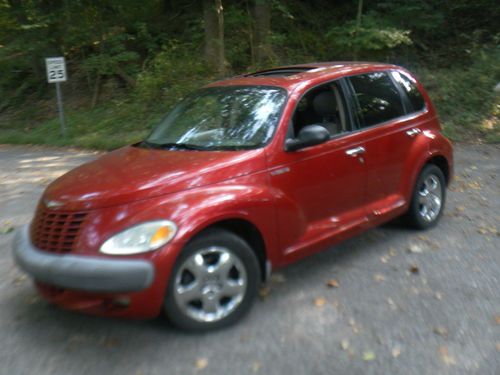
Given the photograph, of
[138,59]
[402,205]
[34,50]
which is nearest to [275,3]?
[138,59]

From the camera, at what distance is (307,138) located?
4156 mm

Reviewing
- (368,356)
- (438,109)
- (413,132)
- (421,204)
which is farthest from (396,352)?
(438,109)

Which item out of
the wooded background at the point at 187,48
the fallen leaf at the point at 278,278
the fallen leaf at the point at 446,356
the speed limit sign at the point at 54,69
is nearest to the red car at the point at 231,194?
the fallen leaf at the point at 278,278

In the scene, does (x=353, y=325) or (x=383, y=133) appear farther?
(x=383, y=133)

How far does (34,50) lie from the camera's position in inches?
653

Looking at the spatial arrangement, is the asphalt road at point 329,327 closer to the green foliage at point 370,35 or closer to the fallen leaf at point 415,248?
the fallen leaf at point 415,248

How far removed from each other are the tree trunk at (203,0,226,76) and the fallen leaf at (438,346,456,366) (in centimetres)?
1273

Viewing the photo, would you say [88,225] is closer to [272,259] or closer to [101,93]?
[272,259]

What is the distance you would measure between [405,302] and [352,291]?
0.43 metres

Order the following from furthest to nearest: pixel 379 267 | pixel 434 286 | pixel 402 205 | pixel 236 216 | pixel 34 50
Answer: pixel 34 50, pixel 402 205, pixel 379 267, pixel 434 286, pixel 236 216

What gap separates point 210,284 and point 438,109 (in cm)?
1082

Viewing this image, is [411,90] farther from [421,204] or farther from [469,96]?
[469,96]

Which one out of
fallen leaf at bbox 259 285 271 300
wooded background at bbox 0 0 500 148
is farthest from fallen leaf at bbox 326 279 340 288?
wooded background at bbox 0 0 500 148

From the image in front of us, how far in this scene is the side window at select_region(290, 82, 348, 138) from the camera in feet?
15.5
